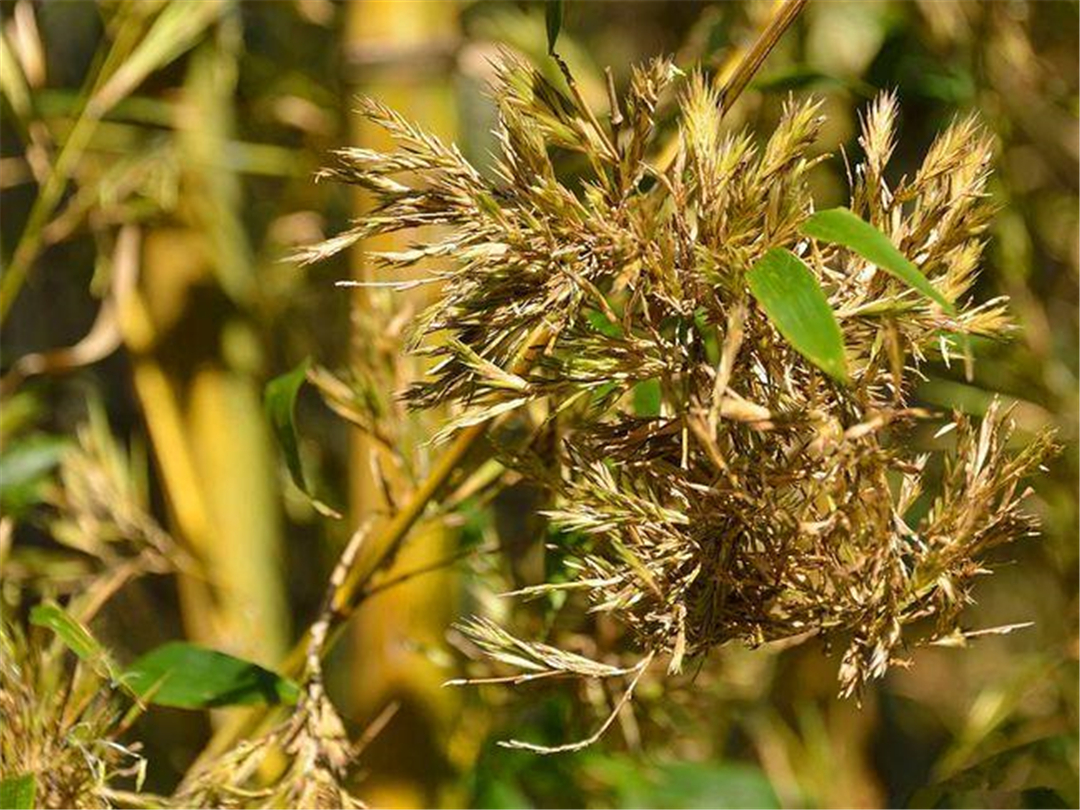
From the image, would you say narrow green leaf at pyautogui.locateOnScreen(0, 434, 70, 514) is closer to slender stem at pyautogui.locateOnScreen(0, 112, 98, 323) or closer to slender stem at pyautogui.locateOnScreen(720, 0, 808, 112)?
slender stem at pyautogui.locateOnScreen(0, 112, 98, 323)

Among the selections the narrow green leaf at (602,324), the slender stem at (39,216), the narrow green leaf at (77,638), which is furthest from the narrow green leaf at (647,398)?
the slender stem at (39,216)

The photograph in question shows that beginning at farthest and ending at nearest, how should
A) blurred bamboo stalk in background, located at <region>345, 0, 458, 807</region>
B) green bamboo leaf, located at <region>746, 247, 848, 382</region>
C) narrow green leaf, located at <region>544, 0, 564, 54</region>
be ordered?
blurred bamboo stalk in background, located at <region>345, 0, 458, 807</region>
narrow green leaf, located at <region>544, 0, 564, 54</region>
green bamboo leaf, located at <region>746, 247, 848, 382</region>

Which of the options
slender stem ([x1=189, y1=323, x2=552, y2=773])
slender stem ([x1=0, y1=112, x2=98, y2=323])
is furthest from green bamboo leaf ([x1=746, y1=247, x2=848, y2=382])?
slender stem ([x1=0, y1=112, x2=98, y2=323])

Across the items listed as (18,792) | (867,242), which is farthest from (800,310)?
(18,792)

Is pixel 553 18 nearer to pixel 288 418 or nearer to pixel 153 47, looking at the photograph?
pixel 288 418

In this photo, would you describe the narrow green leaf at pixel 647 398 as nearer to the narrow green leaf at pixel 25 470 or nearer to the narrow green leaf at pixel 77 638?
the narrow green leaf at pixel 77 638

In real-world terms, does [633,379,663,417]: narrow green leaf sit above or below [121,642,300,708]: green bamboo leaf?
above

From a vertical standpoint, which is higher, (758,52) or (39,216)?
(758,52)
